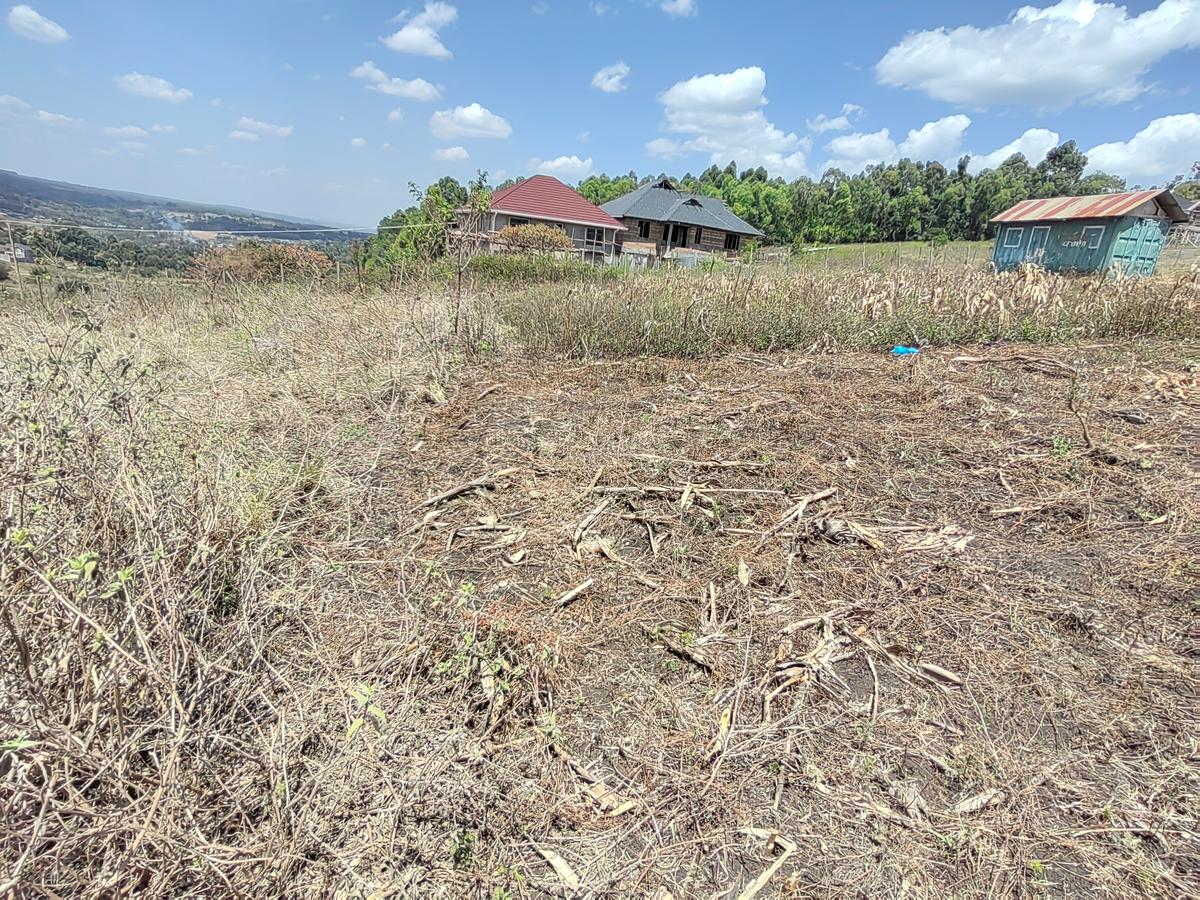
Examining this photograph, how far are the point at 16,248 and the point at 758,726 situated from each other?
17.2 feet

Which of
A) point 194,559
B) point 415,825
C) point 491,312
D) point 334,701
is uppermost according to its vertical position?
point 491,312

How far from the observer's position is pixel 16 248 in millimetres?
3463

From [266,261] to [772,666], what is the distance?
784 centimetres

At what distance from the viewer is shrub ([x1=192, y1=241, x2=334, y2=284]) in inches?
254

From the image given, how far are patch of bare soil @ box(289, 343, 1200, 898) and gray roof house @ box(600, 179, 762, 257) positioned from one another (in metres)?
28.8

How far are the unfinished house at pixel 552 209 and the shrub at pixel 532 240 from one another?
1628 centimetres

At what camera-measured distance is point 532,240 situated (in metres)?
7.45

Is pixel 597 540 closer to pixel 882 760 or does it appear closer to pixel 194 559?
pixel 882 760

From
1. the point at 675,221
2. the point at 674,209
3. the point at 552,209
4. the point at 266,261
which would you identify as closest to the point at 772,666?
the point at 266,261

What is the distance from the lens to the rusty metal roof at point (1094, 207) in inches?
559

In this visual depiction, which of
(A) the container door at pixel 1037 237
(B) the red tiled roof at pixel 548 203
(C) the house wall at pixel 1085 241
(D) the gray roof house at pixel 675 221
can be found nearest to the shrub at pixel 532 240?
(C) the house wall at pixel 1085 241

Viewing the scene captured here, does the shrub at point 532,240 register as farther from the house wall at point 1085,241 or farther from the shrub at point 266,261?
the house wall at point 1085,241

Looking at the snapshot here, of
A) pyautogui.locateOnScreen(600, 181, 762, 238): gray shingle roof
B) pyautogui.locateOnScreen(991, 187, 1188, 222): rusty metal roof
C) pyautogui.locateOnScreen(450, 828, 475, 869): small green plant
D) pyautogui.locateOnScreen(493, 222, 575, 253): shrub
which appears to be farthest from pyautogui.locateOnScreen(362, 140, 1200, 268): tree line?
pyautogui.locateOnScreen(450, 828, 475, 869): small green plant

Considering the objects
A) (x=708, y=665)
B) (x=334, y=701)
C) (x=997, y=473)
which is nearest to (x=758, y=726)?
(x=708, y=665)
